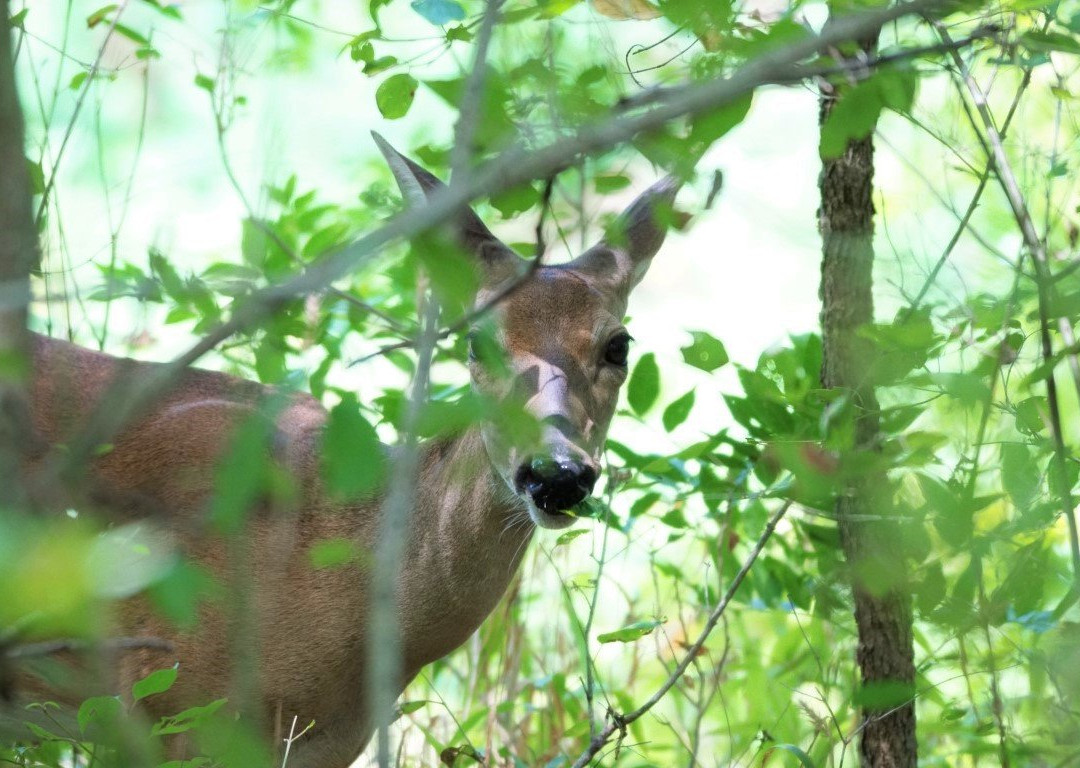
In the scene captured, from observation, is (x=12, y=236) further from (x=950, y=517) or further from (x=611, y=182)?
(x=950, y=517)

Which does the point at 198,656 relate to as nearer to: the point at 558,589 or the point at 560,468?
the point at 560,468

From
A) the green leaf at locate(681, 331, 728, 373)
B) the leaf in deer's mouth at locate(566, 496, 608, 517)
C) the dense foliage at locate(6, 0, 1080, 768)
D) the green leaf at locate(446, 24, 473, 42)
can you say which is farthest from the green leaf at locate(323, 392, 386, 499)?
the leaf in deer's mouth at locate(566, 496, 608, 517)

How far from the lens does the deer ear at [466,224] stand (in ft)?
12.5

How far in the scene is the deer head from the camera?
3.24m

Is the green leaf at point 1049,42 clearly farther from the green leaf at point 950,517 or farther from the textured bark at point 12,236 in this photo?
the textured bark at point 12,236

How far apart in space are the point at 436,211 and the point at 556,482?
6.73 ft

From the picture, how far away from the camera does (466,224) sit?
4.25m

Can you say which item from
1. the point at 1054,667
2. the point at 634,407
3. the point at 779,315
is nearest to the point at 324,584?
the point at 634,407

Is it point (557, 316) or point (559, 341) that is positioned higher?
point (557, 316)

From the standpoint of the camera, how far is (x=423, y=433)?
1.44 meters

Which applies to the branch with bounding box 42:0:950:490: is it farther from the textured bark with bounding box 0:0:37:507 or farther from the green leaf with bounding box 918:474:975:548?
the green leaf with bounding box 918:474:975:548

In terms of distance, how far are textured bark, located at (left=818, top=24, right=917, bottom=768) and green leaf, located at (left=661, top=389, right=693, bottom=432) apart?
41 cm

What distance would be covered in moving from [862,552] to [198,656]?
1922 millimetres

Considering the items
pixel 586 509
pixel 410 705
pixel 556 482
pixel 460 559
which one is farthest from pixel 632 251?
pixel 410 705
